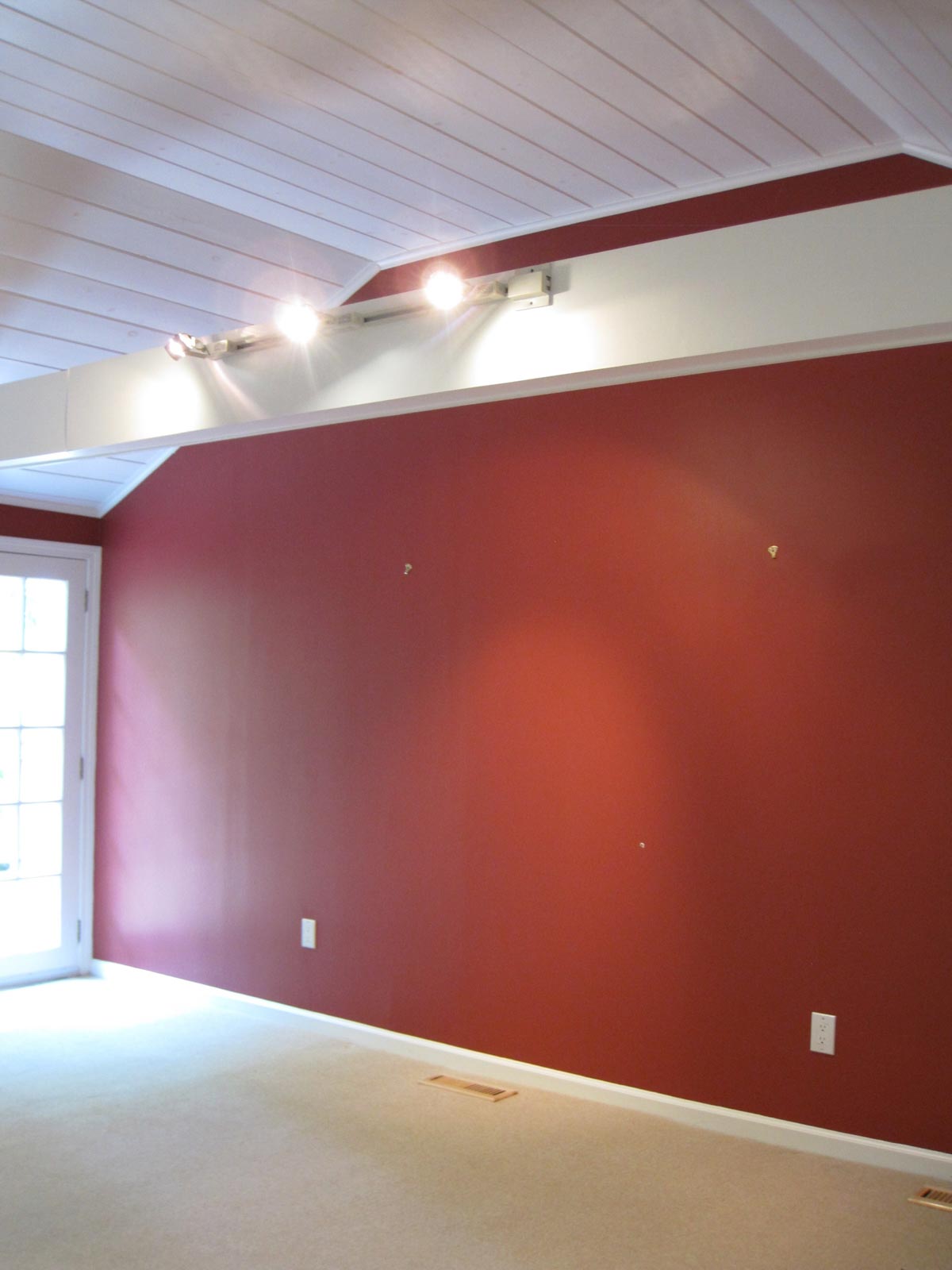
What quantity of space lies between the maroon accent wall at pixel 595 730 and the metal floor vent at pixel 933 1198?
16cm

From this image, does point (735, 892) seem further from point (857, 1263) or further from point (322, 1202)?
point (322, 1202)

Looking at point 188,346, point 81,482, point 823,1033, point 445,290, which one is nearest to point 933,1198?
point 823,1033

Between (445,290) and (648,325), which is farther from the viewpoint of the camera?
(445,290)

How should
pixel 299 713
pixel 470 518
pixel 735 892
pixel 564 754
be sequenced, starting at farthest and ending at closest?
pixel 299 713, pixel 470 518, pixel 564 754, pixel 735 892

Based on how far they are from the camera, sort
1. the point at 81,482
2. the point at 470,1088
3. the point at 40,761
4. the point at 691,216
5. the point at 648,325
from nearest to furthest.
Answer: the point at 648,325 < the point at 691,216 < the point at 470,1088 < the point at 81,482 < the point at 40,761

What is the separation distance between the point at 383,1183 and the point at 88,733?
3.36 meters

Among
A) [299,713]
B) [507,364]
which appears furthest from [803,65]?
[299,713]

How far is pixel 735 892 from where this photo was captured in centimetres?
388

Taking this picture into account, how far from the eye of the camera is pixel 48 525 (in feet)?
20.0

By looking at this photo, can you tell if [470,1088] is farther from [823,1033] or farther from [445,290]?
[445,290]

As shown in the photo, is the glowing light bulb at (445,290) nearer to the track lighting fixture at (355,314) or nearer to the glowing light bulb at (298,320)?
the track lighting fixture at (355,314)

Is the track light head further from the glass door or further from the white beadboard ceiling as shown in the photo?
the glass door

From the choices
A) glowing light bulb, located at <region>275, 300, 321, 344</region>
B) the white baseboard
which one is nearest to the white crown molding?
glowing light bulb, located at <region>275, 300, 321, 344</region>

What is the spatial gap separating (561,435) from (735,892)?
1.64m
